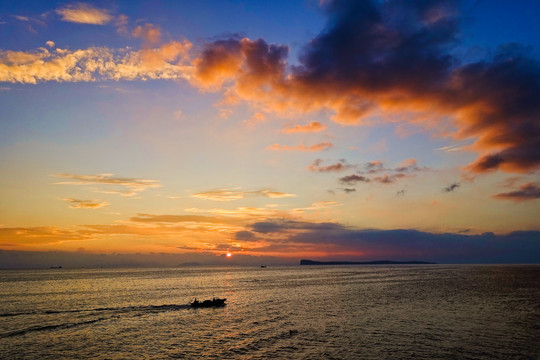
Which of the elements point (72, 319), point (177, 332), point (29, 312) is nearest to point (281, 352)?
point (177, 332)

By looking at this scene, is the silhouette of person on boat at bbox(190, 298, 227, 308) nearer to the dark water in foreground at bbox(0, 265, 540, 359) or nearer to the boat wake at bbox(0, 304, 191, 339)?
the boat wake at bbox(0, 304, 191, 339)

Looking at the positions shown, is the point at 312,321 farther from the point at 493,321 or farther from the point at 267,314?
the point at 493,321

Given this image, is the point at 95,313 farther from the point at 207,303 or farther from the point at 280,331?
the point at 280,331

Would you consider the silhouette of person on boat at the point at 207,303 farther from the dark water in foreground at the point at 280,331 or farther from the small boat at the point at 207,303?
the dark water in foreground at the point at 280,331

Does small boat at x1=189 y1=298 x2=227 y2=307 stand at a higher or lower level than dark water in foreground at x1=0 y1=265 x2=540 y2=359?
lower

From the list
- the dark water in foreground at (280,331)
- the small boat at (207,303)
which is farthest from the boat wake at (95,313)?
the small boat at (207,303)

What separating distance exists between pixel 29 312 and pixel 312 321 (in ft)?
185

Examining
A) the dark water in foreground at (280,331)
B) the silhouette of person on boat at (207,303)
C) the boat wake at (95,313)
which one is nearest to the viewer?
the dark water in foreground at (280,331)

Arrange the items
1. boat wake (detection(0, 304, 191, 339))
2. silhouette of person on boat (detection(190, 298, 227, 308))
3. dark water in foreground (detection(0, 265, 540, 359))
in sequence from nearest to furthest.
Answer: dark water in foreground (detection(0, 265, 540, 359)) < boat wake (detection(0, 304, 191, 339)) < silhouette of person on boat (detection(190, 298, 227, 308))

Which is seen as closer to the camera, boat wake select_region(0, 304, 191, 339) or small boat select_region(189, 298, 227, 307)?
boat wake select_region(0, 304, 191, 339)

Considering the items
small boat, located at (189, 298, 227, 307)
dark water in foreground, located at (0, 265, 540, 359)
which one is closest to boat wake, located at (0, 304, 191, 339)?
dark water in foreground, located at (0, 265, 540, 359)

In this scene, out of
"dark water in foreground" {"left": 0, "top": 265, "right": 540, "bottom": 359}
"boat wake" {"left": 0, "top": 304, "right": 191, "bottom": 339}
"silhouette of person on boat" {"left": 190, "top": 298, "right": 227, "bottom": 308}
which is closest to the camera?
"dark water in foreground" {"left": 0, "top": 265, "right": 540, "bottom": 359}

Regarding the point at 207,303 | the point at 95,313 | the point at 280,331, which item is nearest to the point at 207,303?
the point at 207,303

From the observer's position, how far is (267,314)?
209 ft
